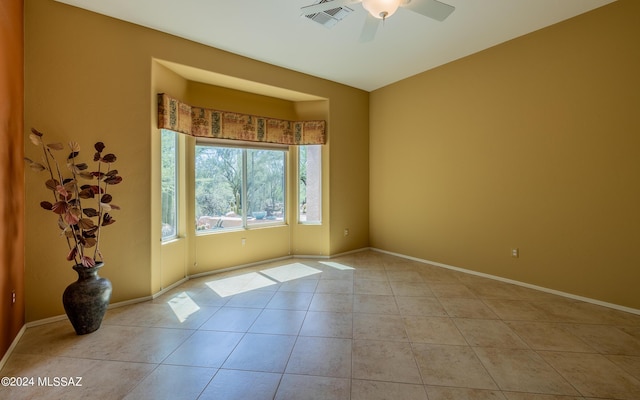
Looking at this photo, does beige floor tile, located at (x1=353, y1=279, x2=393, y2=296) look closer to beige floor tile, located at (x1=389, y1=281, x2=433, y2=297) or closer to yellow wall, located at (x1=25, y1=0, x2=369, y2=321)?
beige floor tile, located at (x1=389, y1=281, x2=433, y2=297)

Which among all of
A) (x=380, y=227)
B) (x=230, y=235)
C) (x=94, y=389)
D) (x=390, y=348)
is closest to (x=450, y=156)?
(x=380, y=227)

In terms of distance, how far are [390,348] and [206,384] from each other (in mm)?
1459

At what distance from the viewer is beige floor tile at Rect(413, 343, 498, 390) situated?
1932 mm

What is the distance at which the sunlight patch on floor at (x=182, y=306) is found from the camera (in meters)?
2.99

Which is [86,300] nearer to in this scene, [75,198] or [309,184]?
[75,198]


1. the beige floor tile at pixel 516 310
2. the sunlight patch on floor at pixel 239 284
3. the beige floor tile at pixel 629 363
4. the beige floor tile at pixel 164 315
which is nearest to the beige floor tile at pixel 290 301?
the sunlight patch on floor at pixel 239 284

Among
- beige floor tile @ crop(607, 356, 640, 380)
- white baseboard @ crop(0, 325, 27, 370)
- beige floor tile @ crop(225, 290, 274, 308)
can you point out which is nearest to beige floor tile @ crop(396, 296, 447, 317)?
beige floor tile @ crop(607, 356, 640, 380)

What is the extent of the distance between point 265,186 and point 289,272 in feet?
5.37

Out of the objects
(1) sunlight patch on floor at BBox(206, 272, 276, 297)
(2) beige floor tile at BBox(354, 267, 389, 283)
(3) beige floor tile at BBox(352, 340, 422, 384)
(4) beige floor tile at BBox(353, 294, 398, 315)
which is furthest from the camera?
(2) beige floor tile at BBox(354, 267, 389, 283)

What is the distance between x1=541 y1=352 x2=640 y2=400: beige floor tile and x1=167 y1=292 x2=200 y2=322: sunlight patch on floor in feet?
11.0

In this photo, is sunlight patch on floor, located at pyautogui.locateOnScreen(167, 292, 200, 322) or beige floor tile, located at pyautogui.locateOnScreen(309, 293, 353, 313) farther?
beige floor tile, located at pyautogui.locateOnScreen(309, 293, 353, 313)

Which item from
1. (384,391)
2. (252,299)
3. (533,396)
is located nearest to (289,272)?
(252,299)

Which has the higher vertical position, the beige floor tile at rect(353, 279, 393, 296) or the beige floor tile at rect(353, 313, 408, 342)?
the beige floor tile at rect(353, 279, 393, 296)

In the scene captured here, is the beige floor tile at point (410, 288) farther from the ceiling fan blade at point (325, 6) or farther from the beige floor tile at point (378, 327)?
the ceiling fan blade at point (325, 6)
